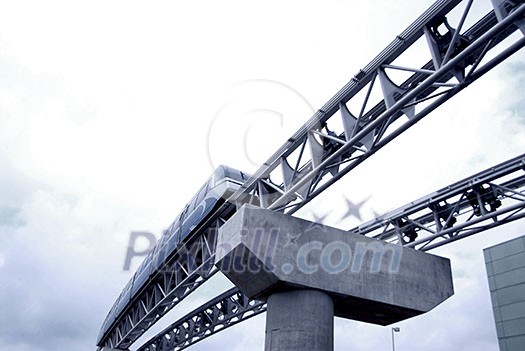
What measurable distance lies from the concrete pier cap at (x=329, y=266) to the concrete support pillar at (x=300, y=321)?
0.20 meters

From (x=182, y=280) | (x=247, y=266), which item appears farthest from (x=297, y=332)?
(x=182, y=280)

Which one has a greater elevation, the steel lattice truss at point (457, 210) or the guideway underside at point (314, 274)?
the steel lattice truss at point (457, 210)

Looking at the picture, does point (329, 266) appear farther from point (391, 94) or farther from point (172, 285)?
point (172, 285)

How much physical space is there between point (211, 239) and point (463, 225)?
8995 mm

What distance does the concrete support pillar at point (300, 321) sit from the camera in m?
9.94

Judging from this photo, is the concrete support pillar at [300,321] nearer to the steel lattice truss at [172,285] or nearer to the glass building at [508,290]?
the steel lattice truss at [172,285]

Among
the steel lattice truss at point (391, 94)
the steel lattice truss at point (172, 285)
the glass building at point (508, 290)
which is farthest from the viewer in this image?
the glass building at point (508, 290)

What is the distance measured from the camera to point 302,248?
10648 mm

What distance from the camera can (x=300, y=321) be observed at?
10.2m

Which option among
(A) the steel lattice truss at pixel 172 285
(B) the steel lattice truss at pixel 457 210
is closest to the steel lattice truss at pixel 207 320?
(A) the steel lattice truss at pixel 172 285

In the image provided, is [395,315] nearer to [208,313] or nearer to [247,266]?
[247,266]

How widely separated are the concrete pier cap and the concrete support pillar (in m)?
0.20

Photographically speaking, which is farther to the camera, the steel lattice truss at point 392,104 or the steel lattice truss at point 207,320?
the steel lattice truss at point 207,320

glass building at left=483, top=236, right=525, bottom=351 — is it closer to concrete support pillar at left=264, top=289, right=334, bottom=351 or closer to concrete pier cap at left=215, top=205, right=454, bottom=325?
concrete pier cap at left=215, top=205, right=454, bottom=325
